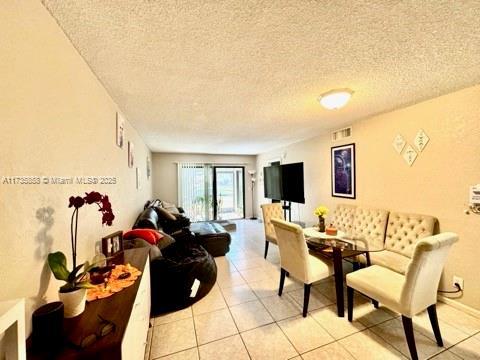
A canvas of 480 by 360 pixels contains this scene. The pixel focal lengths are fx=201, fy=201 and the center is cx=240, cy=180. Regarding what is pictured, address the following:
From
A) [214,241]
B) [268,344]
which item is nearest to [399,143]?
[268,344]

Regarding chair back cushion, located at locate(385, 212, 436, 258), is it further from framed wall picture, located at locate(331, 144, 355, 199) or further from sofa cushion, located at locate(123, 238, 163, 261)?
sofa cushion, located at locate(123, 238, 163, 261)

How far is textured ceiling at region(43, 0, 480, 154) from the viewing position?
1.08 meters

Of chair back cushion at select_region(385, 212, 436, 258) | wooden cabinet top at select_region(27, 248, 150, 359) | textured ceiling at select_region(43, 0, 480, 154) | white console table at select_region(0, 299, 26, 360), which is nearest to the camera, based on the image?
white console table at select_region(0, 299, 26, 360)

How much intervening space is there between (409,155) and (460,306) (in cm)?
172

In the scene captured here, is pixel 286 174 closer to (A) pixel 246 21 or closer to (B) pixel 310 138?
(B) pixel 310 138

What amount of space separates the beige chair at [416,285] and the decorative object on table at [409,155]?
1.31 m

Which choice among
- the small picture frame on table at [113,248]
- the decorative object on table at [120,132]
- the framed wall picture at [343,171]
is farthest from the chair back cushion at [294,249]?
the decorative object on table at [120,132]

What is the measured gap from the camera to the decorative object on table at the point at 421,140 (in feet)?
7.93

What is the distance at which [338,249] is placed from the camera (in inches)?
82.8

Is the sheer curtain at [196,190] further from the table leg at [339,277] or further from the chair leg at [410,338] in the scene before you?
the chair leg at [410,338]

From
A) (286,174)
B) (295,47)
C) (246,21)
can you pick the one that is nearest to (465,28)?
(295,47)

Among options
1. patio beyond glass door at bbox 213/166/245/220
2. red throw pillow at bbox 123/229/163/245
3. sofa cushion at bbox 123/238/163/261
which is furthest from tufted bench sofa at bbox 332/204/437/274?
patio beyond glass door at bbox 213/166/245/220

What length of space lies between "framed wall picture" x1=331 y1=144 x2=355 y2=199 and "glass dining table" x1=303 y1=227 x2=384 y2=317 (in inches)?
A: 41.5

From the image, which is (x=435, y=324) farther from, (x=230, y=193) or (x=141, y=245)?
(x=230, y=193)
